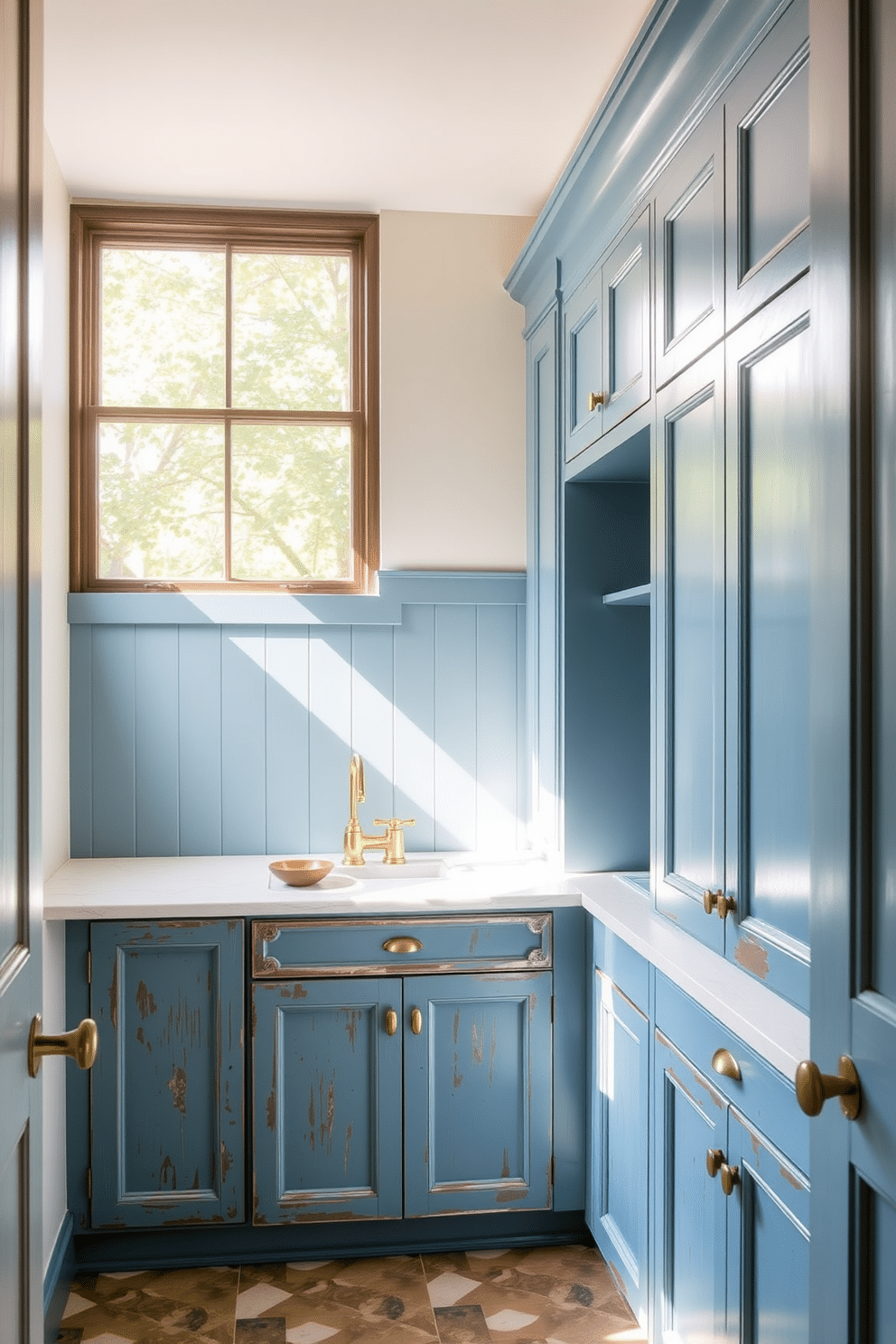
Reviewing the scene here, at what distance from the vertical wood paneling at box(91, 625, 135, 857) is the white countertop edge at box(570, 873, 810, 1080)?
1450 millimetres

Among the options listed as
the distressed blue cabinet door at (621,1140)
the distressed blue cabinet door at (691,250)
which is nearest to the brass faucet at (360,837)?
the distressed blue cabinet door at (621,1140)

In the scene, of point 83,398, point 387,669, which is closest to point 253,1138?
point 387,669

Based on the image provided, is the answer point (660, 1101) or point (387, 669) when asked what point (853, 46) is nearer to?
point (660, 1101)

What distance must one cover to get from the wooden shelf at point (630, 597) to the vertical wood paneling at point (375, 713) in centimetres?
72

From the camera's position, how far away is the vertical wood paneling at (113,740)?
10.2 feet

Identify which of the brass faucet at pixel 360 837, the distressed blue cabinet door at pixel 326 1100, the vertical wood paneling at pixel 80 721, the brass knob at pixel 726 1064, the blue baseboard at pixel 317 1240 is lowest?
the blue baseboard at pixel 317 1240

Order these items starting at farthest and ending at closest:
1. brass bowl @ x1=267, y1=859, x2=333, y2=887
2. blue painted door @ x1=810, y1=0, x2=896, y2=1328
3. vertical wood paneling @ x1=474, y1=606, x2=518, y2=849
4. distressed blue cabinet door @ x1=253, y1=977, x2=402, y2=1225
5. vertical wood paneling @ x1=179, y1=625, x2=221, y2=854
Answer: vertical wood paneling @ x1=474, y1=606, x2=518, y2=849, vertical wood paneling @ x1=179, y1=625, x2=221, y2=854, brass bowl @ x1=267, y1=859, x2=333, y2=887, distressed blue cabinet door @ x1=253, y1=977, x2=402, y2=1225, blue painted door @ x1=810, y1=0, x2=896, y2=1328

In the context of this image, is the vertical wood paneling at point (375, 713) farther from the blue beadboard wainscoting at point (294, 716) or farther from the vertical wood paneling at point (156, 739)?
the vertical wood paneling at point (156, 739)

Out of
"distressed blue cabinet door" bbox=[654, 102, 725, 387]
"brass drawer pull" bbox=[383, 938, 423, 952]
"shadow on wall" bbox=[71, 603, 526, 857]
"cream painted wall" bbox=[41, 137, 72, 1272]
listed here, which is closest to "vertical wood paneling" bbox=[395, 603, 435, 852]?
"shadow on wall" bbox=[71, 603, 526, 857]

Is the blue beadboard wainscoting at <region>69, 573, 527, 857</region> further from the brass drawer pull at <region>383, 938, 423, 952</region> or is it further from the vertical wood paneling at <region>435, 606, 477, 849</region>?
the brass drawer pull at <region>383, 938, 423, 952</region>

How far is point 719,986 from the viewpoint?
1.63 m

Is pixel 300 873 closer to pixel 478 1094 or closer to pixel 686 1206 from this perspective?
pixel 478 1094

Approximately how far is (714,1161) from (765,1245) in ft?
0.53

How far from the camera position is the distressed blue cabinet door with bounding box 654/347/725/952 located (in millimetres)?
1779
